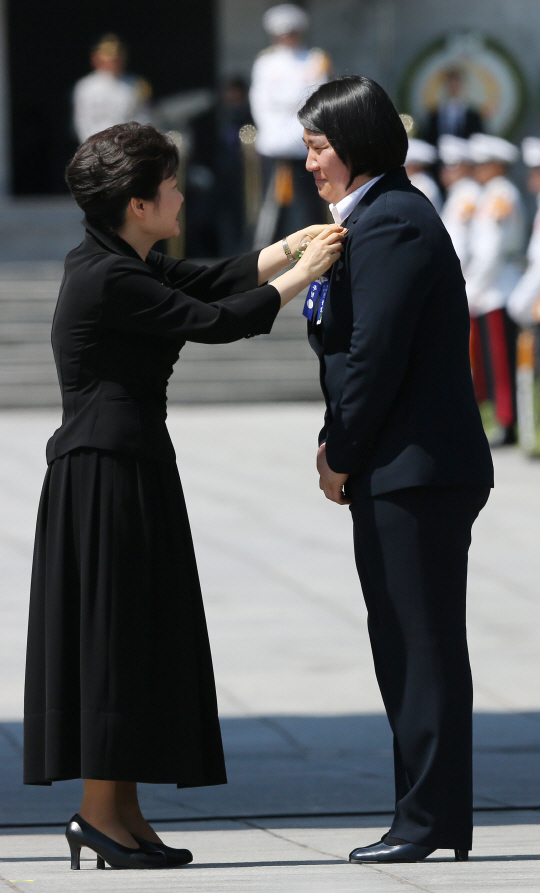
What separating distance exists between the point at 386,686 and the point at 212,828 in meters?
1.14

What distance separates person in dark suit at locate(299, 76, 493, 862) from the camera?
359 cm

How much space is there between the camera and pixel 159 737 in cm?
375

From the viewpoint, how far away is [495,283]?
1151 centimetres

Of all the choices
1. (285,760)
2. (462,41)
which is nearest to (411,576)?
(285,760)

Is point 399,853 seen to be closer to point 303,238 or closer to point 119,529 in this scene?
point 119,529

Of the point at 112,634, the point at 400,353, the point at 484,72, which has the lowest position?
the point at 112,634

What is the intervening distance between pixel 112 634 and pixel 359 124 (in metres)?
1.30

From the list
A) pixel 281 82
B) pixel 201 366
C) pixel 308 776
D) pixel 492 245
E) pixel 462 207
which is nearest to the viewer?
pixel 308 776

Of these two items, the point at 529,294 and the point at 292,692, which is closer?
the point at 292,692

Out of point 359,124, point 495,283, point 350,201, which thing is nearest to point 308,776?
point 350,201

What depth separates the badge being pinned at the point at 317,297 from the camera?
148 inches

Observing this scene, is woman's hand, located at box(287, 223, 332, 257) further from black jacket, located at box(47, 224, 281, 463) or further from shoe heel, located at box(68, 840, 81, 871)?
shoe heel, located at box(68, 840, 81, 871)

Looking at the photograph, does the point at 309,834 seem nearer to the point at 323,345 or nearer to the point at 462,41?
the point at 323,345

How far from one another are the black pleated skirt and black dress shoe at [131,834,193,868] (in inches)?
7.4
